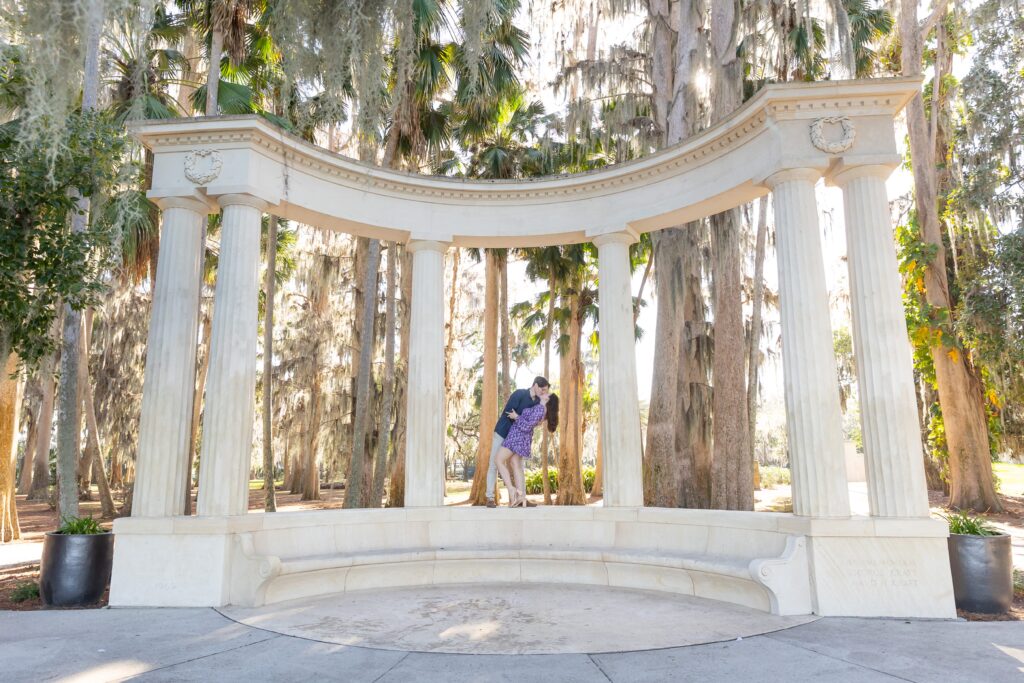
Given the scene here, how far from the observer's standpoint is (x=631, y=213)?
418 inches

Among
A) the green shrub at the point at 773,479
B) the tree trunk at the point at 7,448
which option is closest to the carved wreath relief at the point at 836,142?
the tree trunk at the point at 7,448

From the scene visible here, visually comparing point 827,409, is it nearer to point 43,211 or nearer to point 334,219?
point 334,219

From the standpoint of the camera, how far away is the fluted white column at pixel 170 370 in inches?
331

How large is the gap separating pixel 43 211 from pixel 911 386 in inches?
448

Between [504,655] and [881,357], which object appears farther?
[881,357]

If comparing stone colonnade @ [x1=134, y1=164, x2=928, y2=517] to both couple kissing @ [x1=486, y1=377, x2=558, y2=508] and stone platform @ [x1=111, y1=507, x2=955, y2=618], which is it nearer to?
stone platform @ [x1=111, y1=507, x2=955, y2=618]

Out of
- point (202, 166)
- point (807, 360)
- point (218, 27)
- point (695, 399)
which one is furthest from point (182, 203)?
point (695, 399)

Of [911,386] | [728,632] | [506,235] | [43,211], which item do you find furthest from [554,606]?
[43,211]

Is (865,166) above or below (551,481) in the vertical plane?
above

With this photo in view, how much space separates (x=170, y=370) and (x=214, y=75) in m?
9.11

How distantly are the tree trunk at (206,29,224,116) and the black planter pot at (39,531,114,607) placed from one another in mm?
9907

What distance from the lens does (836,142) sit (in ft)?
26.9

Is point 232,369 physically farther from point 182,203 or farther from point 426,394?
point 426,394

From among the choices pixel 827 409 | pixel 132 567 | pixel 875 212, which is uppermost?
pixel 875 212
